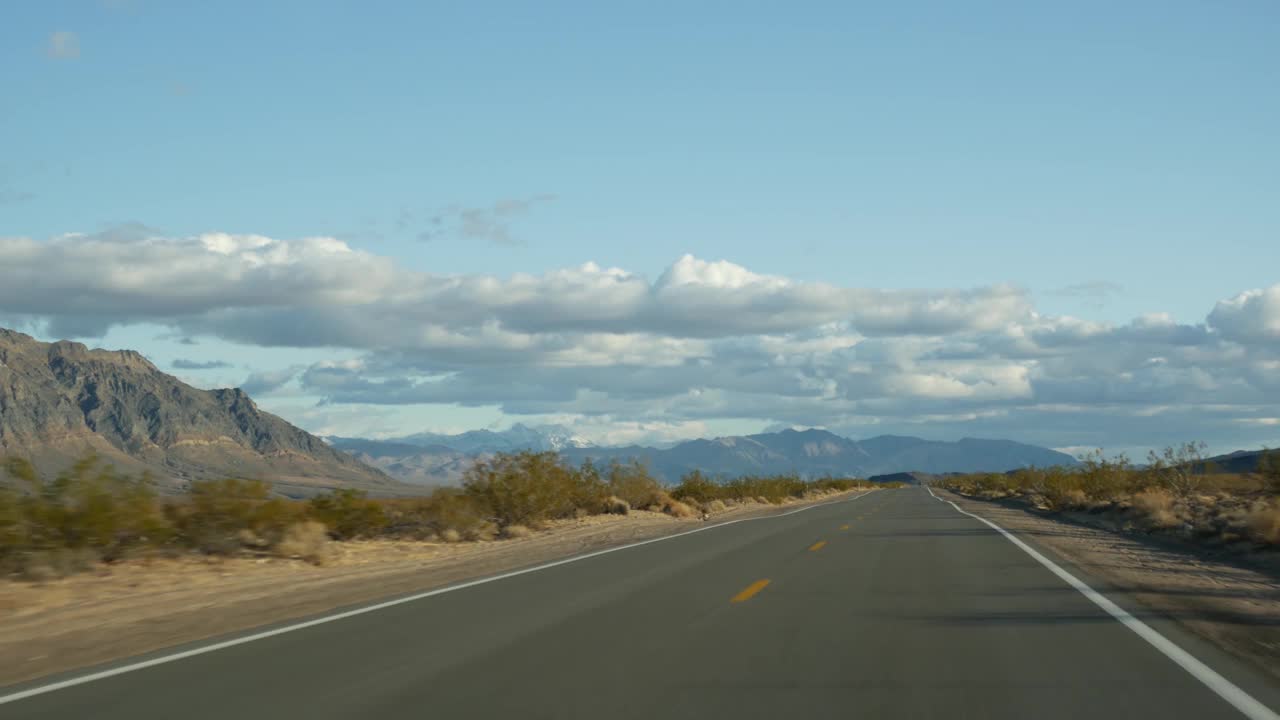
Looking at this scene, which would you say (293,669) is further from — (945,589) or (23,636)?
(945,589)

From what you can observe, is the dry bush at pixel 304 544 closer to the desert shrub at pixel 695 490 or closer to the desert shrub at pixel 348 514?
the desert shrub at pixel 348 514

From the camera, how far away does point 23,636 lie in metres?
12.1

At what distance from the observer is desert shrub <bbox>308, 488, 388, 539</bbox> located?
25453 mm

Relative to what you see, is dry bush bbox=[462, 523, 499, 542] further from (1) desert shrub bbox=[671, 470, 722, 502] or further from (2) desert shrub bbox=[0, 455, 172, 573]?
(1) desert shrub bbox=[671, 470, 722, 502]

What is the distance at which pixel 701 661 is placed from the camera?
968cm

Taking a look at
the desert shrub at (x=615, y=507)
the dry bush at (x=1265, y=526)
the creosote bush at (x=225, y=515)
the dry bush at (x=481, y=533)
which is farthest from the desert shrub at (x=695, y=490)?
the dry bush at (x=1265, y=526)

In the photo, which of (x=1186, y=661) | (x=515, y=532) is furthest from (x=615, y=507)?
(x=1186, y=661)

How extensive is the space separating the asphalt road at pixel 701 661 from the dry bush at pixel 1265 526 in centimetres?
906

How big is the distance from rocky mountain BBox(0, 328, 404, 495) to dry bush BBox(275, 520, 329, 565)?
13034 centimetres

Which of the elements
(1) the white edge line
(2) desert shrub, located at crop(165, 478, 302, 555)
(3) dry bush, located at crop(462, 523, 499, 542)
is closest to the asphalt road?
(1) the white edge line

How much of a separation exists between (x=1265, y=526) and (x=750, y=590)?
13152mm

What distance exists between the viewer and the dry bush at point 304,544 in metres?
A: 21.2

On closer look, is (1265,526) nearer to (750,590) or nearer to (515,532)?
(750,590)

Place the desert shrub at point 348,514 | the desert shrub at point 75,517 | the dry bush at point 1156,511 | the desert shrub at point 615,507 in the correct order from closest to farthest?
the desert shrub at point 75,517
the desert shrub at point 348,514
the dry bush at point 1156,511
the desert shrub at point 615,507
